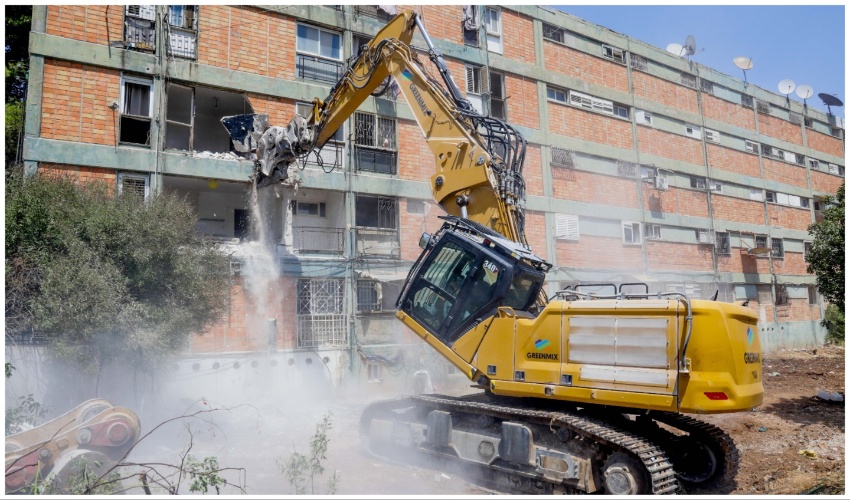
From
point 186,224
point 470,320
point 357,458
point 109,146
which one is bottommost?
point 357,458

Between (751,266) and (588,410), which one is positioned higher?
(751,266)

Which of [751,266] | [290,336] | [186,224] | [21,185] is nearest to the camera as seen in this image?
[21,185]

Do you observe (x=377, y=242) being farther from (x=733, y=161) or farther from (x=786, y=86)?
(x=786, y=86)

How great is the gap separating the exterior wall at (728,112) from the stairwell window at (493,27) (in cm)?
1373

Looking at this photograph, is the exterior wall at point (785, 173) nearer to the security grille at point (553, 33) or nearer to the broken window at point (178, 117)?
the security grille at point (553, 33)

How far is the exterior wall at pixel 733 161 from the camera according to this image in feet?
95.2

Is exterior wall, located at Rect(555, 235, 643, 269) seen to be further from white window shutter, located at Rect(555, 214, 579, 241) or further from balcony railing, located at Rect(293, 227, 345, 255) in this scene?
balcony railing, located at Rect(293, 227, 345, 255)

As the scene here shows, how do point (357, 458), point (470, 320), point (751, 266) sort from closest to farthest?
point (470, 320) < point (357, 458) < point (751, 266)

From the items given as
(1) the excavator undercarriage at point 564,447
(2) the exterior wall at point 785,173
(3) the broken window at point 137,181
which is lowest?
(1) the excavator undercarriage at point 564,447

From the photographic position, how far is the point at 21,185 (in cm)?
975

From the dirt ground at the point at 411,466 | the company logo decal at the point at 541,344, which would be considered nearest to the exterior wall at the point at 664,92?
the dirt ground at the point at 411,466

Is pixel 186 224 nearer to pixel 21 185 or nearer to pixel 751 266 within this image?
pixel 21 185

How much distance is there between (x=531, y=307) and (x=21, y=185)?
892cm

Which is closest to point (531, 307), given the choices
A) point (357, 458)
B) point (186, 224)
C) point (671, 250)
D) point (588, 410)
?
point (588, 410)
